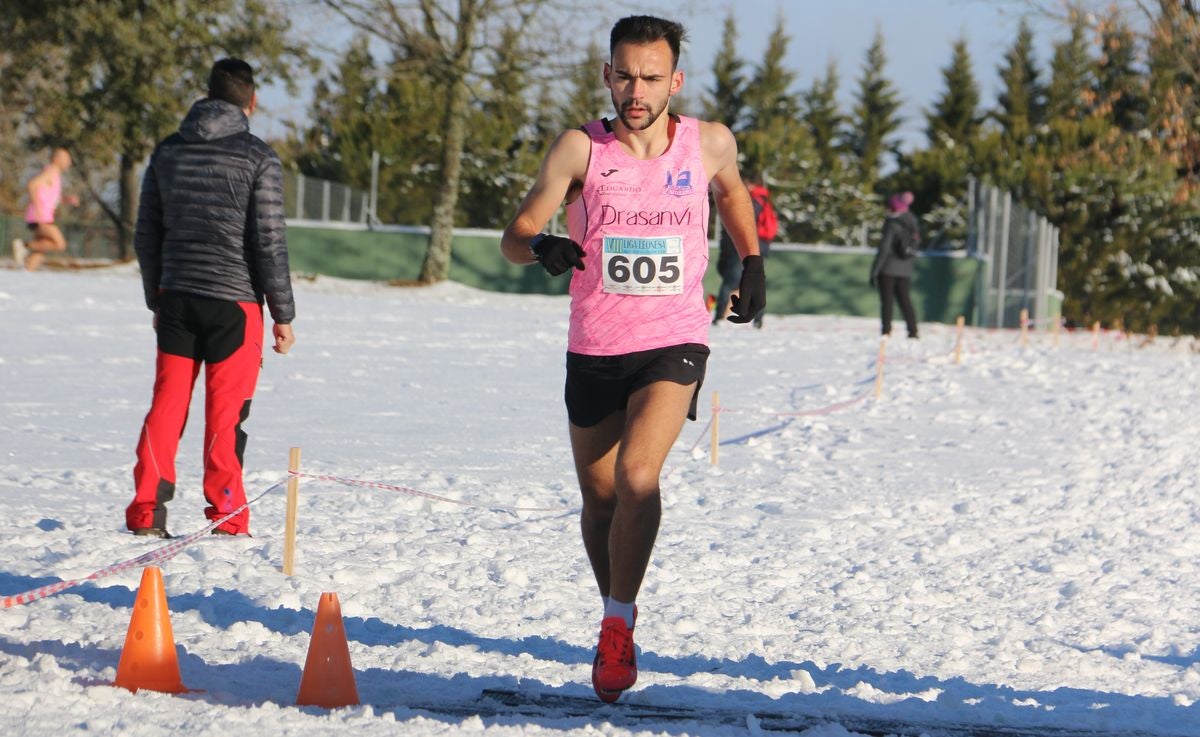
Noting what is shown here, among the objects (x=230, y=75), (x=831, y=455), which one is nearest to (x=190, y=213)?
(x=230, y=75)

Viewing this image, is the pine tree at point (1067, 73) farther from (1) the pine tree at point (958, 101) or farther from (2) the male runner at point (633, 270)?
(2) the male runner at point (633, 270)

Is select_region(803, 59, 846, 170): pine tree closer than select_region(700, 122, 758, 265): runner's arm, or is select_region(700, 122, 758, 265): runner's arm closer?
select_region(700, 122, 758, 265): runner's arm

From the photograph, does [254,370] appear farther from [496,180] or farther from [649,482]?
[496,180]

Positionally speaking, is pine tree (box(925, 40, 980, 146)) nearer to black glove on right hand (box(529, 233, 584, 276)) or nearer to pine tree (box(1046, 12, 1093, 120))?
pine tree (box(1046, 12, 1093, 120))

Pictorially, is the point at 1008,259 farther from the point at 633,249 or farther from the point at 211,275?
the point at 633,249

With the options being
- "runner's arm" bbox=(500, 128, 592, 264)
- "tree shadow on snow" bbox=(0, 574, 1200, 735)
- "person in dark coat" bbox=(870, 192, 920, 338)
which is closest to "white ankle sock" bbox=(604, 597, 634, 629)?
"tree shadow on snow" bbox=(0, 574, 1200, 735)

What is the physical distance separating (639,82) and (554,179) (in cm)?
36

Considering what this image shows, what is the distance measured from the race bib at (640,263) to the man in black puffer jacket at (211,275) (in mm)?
2235

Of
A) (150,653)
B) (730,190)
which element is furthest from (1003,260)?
(150,653)

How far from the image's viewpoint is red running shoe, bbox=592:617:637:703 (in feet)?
14.2

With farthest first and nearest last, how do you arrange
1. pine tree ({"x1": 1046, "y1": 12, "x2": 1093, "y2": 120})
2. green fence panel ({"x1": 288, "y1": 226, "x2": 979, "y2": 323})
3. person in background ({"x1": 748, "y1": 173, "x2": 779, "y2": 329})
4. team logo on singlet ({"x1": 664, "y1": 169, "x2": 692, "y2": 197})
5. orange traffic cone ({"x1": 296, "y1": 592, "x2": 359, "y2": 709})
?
pine tree ({"x1": 1046, "y1": 12, "x2": 1093, "y2": 120})
green fence panel ({"x1": 288, "y1": 226, "x2": 979, "y2": 323})
person in background ({"x1": 748, "y1": 173, "x2": 779, "y2": 329})
team logo on singlet ({"x1": 664, "y1": 169, "x2": 692, "y2": 197})
orange traffic cone ({"x1": 296, "y1": 592, "x2": 359, "y2": 709})

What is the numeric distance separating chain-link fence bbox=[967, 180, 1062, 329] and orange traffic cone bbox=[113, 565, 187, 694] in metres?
24.5

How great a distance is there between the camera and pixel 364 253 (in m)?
32.8

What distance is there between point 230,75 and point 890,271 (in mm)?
13081
